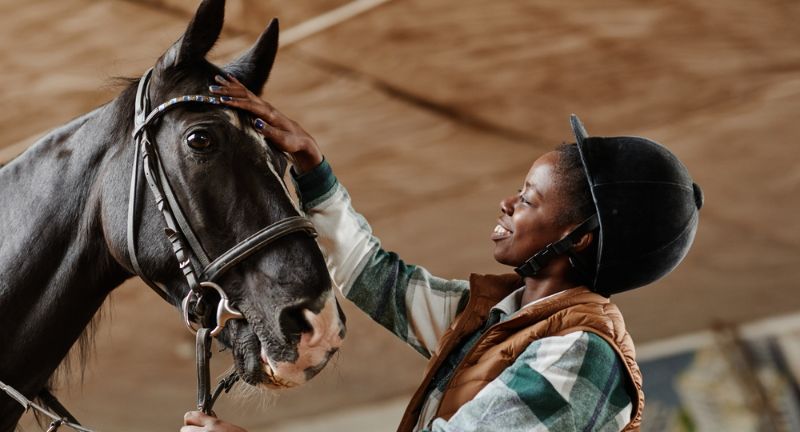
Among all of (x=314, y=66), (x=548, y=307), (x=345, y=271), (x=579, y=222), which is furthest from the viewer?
(x=314, y=66)

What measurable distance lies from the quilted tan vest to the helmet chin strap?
0.15 feet

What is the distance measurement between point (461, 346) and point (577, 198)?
0.99ft

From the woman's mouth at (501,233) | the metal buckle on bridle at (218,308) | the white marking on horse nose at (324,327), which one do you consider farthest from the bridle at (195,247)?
the woman's mouth at (501,233)

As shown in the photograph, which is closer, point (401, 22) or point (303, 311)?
point (303, 311)

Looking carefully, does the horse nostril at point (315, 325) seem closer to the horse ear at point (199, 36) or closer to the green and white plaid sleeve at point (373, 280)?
the green and white plaid sleeve at point (373, 280)

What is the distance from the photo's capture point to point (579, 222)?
159 cm

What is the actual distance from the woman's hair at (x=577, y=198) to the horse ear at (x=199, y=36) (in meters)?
0.59

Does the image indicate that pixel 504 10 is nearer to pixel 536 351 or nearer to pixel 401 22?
pixel 401 22

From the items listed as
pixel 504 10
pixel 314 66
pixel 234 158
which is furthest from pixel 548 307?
pixel 314 66

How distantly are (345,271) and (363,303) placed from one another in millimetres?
A: 66

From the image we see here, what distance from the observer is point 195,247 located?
1.48 meters

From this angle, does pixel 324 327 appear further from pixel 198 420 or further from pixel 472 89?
pixel 472 89

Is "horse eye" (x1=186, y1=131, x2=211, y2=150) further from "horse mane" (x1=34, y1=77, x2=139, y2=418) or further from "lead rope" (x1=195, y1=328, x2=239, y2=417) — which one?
"lead rope" (x1=195, y1=328, x2=239, y2=417)

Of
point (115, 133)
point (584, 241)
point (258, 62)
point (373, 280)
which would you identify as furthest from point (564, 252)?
point (115, 133)
